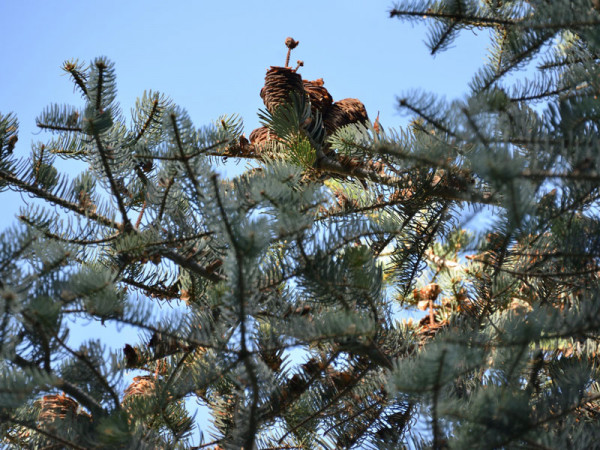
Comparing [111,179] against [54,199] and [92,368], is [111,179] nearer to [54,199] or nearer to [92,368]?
[54,199]

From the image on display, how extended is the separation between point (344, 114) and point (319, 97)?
85mm

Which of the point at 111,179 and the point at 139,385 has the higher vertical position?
the point at 111,179

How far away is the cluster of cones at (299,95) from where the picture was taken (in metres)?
1.51

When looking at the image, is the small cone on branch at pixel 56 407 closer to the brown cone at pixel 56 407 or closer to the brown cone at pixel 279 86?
the brown cone at pixel 56 407

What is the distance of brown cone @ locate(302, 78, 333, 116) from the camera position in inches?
64.1

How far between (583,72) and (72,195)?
98 cm

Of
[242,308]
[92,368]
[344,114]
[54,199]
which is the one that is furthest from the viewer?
[344,114]

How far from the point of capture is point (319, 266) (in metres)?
→ 1.04

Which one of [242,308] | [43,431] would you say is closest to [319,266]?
[242,308]

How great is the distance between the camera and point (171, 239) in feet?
3.91

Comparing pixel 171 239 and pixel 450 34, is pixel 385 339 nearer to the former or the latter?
pixel 171 239

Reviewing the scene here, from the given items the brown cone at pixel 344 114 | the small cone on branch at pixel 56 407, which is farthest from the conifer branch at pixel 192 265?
the brown cone at pixel 344 114

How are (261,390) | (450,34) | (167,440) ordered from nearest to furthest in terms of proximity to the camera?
(261,390)
(450,34)
(167,440)

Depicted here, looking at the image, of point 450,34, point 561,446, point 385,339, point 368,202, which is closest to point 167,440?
point 385,339
